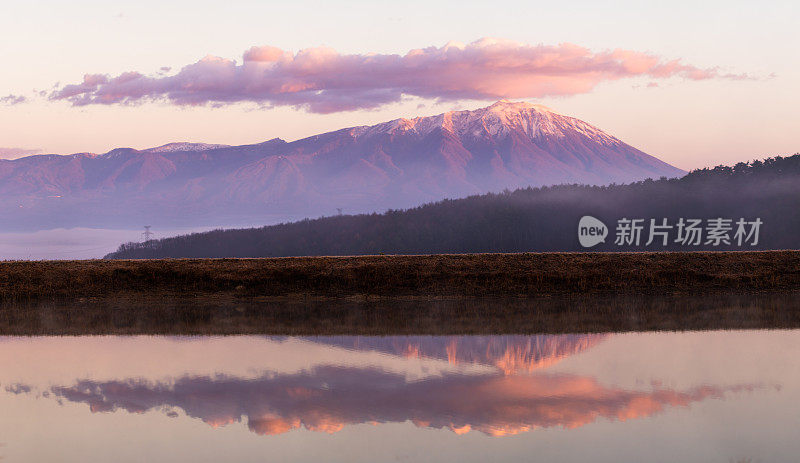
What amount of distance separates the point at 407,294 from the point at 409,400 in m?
24.0

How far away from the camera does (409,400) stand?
18.6m

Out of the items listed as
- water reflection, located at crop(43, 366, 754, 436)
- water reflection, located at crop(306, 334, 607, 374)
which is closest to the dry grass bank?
water reflection, located at crop(306, 334, 607, 374)

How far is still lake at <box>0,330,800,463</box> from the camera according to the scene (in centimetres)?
1509

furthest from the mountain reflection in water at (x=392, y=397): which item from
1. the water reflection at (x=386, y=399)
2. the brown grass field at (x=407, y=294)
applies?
the brown grass field at (x=407, y=294)

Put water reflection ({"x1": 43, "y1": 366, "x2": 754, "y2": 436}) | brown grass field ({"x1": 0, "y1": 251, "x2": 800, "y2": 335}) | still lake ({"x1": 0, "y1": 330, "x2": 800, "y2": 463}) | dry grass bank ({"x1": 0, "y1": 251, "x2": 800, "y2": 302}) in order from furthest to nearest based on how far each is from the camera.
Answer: dry grass bank ({"x1": 0, "y1": 251, "x2": 800, "y2": 302}), brown grass field ({"x1": 0, "y1": 251, "x2": 800, "y2": 335}), water reflection ({"x1": 43, "y1": 366, "x2": 754, "y2": 436}), still lake ({"x1": 0, "y1": 330, "x2": 800, "y2": 463})

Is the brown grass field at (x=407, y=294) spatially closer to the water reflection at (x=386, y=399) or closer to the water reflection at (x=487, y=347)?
the water reflection at (x=487, y=347)

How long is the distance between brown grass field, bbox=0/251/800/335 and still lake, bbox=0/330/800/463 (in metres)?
4.86

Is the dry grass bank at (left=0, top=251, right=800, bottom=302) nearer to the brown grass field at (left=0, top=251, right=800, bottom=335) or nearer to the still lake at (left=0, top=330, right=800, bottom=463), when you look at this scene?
the brown grass field at (left=0, top=251, right=800, bottom=335)

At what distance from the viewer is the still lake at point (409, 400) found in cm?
1509

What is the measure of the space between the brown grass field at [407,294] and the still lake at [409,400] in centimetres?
486

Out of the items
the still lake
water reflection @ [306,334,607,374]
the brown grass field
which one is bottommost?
the still lake

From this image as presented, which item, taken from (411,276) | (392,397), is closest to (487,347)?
(392,397)

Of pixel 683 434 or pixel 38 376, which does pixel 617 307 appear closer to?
pixel 683 434

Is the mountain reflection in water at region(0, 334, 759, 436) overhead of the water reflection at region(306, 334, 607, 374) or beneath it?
beneath
